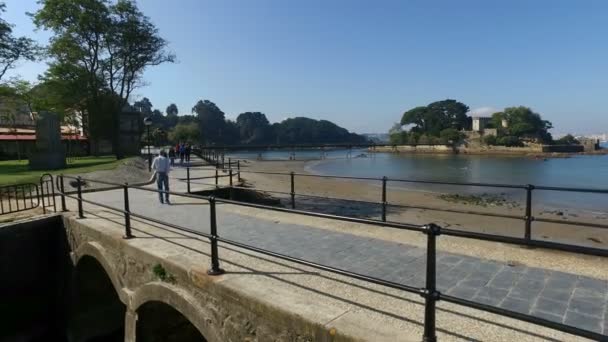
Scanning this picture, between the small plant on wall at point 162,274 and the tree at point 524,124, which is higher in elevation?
the tree at point 524,124

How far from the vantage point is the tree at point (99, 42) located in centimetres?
3291

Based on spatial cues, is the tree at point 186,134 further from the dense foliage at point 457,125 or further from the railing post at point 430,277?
the dense foliage at point 457,125

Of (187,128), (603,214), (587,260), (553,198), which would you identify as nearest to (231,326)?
(587,260)

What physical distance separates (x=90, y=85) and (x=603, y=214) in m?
42.2

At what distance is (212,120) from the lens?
17575 centimetres

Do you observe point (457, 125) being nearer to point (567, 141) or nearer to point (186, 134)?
point (567, 141)

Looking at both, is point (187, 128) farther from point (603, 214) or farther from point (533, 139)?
point (533, 139)

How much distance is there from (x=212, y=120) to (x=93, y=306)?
570 ft

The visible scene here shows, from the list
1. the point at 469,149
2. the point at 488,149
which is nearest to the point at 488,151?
the point at 488,149

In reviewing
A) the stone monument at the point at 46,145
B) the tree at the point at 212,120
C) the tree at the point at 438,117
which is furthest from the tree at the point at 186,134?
the tree at the point at 438,117

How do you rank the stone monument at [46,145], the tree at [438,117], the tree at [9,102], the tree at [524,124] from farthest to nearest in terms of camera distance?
Result: 1. the tree at [438,117]
2. the tree at [524,124]
3. the tree at [9,102]
4. the stone monument at [46,145]

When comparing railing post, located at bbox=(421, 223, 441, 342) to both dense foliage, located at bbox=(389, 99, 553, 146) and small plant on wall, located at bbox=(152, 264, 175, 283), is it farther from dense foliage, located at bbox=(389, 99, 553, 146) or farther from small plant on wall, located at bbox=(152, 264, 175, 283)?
dense foliage, located at bbox=(389, 99, 553, 146)

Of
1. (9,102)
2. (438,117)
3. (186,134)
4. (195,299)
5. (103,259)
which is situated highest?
(438,117)

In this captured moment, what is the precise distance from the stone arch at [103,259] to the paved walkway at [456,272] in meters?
1.66
